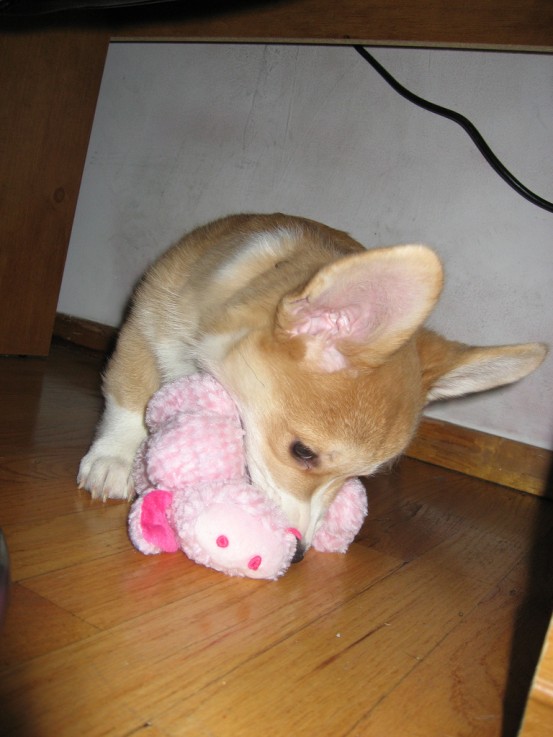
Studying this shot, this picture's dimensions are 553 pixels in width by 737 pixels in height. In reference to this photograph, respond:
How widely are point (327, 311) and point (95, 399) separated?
1.43 meters

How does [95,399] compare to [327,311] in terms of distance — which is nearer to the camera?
[327,311]

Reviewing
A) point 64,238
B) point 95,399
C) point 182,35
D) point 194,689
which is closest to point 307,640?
point 194,689

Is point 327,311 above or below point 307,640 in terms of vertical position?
above

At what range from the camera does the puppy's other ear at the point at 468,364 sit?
1.65 metres

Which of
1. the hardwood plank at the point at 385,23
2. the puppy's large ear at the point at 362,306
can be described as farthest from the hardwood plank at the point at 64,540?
the hardwood plank at the point at 385,23

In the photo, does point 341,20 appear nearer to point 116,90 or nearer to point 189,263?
point 189,263

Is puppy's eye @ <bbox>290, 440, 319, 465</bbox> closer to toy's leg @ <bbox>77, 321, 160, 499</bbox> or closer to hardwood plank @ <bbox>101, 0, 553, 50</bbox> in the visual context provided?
toy's leg @ <bbox>77, 321, 160, 499</bbox>

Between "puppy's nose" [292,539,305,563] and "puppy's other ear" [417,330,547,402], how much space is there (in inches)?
20.8

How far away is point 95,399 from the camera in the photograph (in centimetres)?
261

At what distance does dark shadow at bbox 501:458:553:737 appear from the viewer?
3.71 ft

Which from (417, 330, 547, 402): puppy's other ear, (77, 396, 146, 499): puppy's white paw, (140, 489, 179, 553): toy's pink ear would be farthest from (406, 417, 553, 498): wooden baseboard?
(140, 489, 179, 553): toy's pink ear

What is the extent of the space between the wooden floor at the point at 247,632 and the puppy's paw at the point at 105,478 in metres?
0.04

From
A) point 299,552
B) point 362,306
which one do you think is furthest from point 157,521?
point 362,306

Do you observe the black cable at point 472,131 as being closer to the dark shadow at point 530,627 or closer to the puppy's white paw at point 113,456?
the dark shadow at point 530,627
